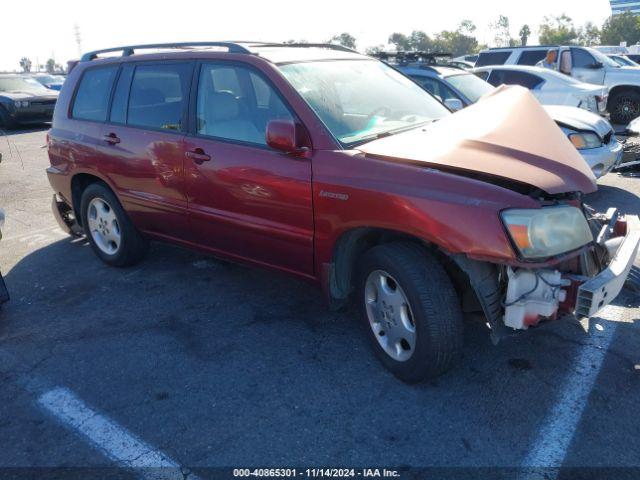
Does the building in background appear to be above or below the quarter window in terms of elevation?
above

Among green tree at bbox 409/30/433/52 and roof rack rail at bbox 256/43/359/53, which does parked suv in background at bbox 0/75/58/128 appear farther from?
green tree at bbox 409/30/433/52

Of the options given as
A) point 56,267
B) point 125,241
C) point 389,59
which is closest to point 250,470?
point 125,241

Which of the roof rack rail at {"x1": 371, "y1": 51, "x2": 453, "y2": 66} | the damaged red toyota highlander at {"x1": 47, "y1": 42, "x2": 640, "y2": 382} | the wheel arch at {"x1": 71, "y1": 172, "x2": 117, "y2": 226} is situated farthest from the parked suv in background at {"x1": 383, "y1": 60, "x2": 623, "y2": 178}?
the wheel arch at {"x1": 71, "y1": 172, "x2": 117, "y2": 226}

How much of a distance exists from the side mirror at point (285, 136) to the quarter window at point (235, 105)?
0.83 ft

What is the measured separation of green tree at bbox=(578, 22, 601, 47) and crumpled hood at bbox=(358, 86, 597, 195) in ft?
285

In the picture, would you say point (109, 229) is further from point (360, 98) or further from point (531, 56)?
point (531, 56)

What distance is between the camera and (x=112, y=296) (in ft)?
14.8

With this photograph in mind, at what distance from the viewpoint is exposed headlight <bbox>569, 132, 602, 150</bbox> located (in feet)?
21.2

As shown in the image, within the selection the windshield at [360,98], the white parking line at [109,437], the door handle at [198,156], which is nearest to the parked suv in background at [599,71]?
the windshield at [360,98]

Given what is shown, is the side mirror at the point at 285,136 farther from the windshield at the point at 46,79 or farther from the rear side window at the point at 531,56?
the windshield at the point at 46,79

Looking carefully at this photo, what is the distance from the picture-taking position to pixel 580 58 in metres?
13.1

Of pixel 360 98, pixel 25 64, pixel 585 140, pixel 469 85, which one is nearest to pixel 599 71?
pixel 469 85

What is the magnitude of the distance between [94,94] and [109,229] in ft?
3.99

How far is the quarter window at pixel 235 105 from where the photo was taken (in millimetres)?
3617
